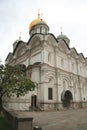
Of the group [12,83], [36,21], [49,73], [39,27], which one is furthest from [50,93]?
[36,21]

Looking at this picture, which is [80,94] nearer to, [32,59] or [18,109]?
[32,59]

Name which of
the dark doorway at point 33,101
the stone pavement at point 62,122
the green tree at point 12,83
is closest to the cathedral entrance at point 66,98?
the dark doorway at point 33,101

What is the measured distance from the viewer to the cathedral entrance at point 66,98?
73.0 feet

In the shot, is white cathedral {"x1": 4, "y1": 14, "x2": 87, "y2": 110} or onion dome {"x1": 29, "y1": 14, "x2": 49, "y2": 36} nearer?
white cathedral {"x1": 4, "y1": 14, "x2": 87, "y2": 110}

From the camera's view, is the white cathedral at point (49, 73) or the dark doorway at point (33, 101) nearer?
the dark doorway at point (33, 101)

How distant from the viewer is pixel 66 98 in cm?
2386

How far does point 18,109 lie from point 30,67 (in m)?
6.87

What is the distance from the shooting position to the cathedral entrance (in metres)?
22.3

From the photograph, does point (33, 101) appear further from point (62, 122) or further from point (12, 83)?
point (62, 122)

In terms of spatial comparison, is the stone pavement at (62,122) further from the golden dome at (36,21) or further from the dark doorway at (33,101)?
the golden dome at (36,21)

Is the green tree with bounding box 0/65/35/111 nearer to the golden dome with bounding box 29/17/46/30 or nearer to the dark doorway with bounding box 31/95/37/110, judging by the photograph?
the dark doorway with bounding box 31/95/37/110

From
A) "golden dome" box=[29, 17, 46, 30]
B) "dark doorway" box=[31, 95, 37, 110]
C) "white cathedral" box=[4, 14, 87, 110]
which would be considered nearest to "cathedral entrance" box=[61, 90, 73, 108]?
"white cathedral" box=[4, 14, 87, 110]

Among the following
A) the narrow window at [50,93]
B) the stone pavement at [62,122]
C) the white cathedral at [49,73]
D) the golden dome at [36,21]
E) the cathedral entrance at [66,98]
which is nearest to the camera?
the stone pavement at [62,122]

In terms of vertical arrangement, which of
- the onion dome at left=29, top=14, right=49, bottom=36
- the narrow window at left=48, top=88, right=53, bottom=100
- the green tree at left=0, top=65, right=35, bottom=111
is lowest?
the narrow window at left=48, top=88, right=53, bottom=100
